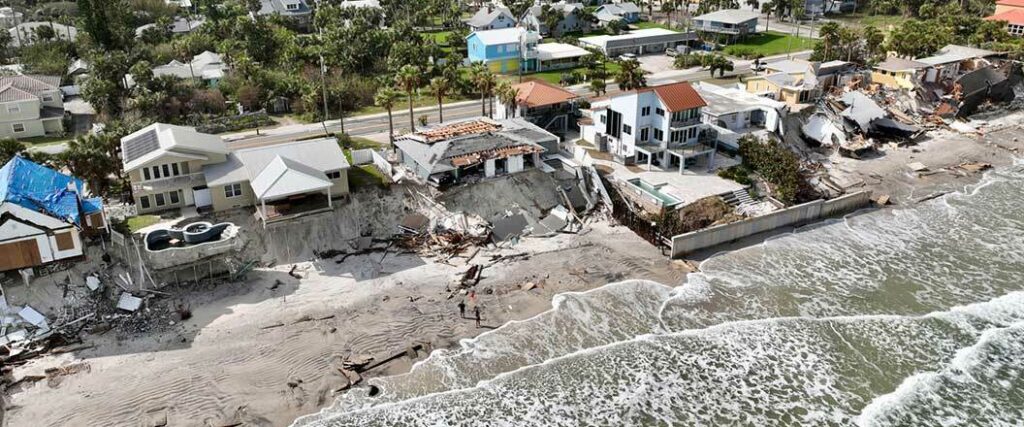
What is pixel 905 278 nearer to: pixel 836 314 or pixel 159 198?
pixel 836 314

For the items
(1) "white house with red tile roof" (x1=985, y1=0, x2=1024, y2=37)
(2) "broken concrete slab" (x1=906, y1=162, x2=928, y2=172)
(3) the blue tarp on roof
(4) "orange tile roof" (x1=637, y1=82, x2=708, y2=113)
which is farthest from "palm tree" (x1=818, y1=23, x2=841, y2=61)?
(3) the blue tarp on roof

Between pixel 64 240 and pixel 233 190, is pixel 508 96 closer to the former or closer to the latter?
pixel 233 190

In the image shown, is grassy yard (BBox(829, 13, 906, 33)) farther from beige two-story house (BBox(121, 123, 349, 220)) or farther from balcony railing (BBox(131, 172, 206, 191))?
balcony railing (BBox(131, 172, 206, 191))

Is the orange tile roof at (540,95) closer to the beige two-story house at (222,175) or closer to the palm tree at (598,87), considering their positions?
the palm tree at (598,87)

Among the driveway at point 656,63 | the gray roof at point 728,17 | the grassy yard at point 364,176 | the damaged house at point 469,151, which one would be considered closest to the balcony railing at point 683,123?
the damaged house at point 469,151

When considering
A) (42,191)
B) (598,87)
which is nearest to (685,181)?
(598,87)

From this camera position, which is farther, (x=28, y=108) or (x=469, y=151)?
(x=28, y=108)
